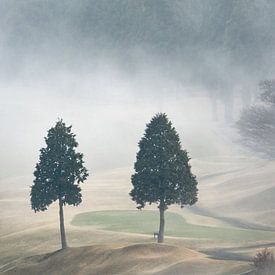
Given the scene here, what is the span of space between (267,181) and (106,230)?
38007 millimetres

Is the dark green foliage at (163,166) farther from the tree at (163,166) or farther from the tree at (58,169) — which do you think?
the tree at (58,169)

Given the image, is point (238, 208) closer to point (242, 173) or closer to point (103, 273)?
point (242, 173)

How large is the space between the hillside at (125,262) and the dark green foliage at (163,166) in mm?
7818

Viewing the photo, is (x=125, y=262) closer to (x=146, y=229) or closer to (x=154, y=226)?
(x=146, y=229)

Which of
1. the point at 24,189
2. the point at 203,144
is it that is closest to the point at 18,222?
the point at 24,189

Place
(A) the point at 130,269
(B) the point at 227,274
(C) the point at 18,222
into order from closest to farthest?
1. (B) the point at 227,274
2. (A) the point at 130,269
3. (C) the point at 18,222

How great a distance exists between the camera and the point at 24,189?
13362cm

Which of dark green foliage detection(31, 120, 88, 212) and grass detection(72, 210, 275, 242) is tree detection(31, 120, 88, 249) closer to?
dark green foliage detection(31, 120, 88, 212)

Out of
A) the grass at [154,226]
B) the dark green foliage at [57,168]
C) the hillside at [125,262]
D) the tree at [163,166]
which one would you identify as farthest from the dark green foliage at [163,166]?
the grass at [154,226]

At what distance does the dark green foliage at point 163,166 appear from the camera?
76.2 m

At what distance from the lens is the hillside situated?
2473 inches

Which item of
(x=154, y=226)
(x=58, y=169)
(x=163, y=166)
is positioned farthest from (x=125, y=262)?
(x=154, y=226)

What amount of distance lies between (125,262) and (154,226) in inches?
1066

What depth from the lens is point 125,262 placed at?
66.8 metres
